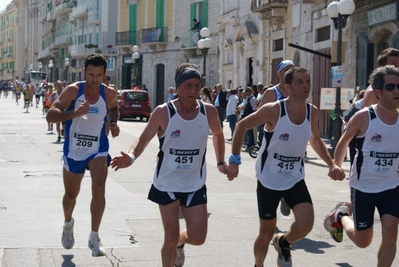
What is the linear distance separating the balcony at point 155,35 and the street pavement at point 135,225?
3611 cm

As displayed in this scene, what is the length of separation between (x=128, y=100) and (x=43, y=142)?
14.6 meters

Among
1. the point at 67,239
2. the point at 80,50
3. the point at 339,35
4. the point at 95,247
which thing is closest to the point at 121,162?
the point at 95,247

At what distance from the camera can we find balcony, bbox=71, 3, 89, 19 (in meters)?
69.0

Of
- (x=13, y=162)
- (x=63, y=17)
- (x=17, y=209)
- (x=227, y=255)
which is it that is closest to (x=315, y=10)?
(x=13, y=162)

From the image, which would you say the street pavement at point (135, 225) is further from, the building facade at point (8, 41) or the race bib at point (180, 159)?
the building facade at point (8, 41)

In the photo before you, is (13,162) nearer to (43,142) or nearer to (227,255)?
(43,142)

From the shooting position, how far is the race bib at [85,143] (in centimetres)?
761

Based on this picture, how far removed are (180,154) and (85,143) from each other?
69.7 inches

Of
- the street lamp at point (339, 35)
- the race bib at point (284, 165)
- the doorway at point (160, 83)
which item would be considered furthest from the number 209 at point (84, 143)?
the doorway at point (160, 83)

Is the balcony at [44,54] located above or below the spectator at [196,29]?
above

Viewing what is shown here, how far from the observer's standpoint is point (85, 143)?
25.0 ft

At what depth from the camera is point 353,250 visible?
7.91m

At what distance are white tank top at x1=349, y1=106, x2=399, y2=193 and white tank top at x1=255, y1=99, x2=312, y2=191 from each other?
544 millimetres

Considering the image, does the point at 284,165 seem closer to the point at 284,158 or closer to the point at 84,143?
the point at 284,158
